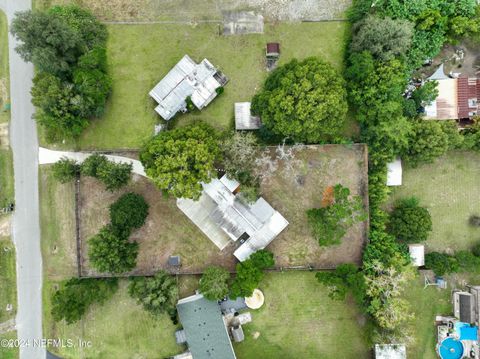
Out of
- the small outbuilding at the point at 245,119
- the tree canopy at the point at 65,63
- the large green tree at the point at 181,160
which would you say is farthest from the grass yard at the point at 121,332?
the small outbuilding at the point at 245,119

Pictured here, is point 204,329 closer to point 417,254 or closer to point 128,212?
point 128,212

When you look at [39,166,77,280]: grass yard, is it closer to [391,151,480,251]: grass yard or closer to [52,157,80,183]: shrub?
[52,157,80,183]: shrub

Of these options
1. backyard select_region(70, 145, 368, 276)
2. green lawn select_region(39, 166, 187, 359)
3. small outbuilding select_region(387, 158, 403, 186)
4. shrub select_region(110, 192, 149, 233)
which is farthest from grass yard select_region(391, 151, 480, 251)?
shrub select_region(110, 192, 149, 233)

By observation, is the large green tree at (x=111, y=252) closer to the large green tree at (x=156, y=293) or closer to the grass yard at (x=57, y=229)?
the large green tree at (x=156, y=293)

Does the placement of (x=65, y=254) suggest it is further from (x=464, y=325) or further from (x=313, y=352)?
(x=464, y=325)

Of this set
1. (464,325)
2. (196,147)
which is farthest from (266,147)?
(464,325)

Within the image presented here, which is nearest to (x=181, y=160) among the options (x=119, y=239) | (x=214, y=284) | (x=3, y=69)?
(x=119, y=239)
